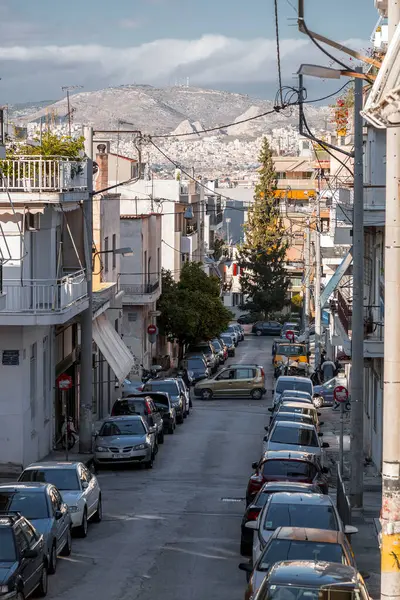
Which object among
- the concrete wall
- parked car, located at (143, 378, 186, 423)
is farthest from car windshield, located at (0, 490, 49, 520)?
parked car, located at (143, 378, 186, 423)

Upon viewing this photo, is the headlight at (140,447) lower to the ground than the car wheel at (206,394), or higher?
higher

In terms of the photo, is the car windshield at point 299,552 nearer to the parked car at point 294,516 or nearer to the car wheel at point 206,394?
the parked car at point 294,516

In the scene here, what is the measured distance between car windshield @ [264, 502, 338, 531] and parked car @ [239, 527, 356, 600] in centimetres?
147

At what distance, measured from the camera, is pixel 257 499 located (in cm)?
2103

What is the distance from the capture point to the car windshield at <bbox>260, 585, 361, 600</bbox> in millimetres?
13086

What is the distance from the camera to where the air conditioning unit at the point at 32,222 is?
107ft

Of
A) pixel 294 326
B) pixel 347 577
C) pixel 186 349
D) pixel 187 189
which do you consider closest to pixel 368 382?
pixel 347 577

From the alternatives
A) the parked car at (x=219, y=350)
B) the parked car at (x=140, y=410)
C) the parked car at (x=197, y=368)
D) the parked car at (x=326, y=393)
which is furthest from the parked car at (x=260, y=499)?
the parked car at (x=219, y=350)

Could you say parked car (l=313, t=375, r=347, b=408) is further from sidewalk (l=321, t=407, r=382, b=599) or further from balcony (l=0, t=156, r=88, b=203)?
balcony (l=0, t=156, r=88, b=203)

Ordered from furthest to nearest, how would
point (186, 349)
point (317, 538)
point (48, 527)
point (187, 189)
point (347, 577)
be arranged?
point (187, 189) → point (186, 349) → point (48, 527) → point (317, 538) → point (347, 577)

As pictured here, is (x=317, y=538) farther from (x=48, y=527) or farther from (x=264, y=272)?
(x=264, y=272)

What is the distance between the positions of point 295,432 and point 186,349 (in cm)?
4916

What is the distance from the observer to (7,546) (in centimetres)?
1664

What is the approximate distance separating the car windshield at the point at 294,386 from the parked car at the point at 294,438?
16.3 m
